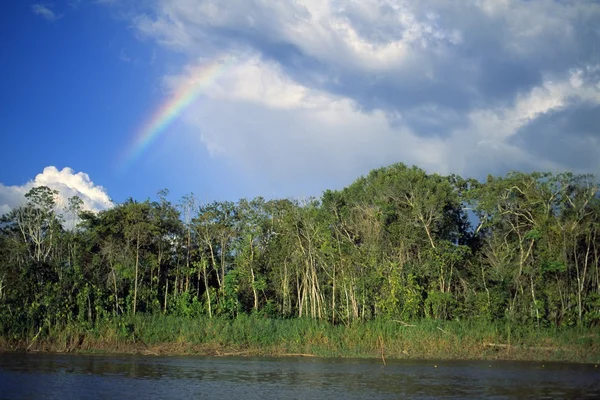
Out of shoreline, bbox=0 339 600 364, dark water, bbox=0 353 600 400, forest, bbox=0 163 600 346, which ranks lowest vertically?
dark water, bbox=0 353 600 400

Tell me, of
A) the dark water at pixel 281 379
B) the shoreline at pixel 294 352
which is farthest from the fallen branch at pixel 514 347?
the dark water at pixel 281 379

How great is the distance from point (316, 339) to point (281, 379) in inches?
400

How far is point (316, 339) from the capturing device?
33.0 metres

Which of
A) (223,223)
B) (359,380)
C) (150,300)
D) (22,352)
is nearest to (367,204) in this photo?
(223,223)

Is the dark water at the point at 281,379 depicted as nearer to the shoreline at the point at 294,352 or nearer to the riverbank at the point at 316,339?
the shoreline at the point at 294,352

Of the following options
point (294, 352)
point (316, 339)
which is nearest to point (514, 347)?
point (316, 339)

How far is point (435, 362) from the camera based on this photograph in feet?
94.9

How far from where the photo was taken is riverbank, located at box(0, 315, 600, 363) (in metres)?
30.6

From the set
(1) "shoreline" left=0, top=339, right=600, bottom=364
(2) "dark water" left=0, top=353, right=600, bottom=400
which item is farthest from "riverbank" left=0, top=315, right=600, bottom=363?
(2) "dark water" left=0, top=353, right=600, bottom=400

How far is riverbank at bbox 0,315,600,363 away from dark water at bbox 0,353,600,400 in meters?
2.28

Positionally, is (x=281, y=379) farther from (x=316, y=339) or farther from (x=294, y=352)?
(x=316, y=339)

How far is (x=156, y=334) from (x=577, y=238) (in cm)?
2463

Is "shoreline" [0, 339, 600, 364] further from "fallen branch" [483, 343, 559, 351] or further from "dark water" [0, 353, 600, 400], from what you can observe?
"dark water" [0, 353, 600, 400]

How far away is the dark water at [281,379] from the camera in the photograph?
763 inches
